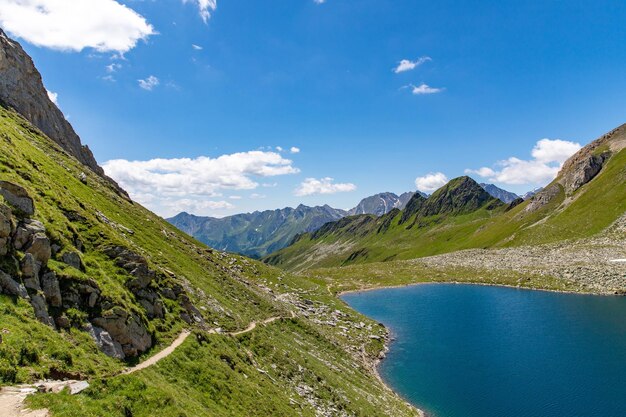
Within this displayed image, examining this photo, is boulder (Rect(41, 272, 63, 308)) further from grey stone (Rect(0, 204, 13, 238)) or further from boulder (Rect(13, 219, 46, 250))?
grey stone (Rect(0, 204, 13, 238))

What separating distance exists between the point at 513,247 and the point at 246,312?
163601mm

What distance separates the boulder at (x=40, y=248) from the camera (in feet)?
86.1

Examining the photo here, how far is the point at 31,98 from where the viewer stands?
9181 cm

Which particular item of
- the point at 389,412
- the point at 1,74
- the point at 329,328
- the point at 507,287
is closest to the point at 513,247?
the point at 507,287

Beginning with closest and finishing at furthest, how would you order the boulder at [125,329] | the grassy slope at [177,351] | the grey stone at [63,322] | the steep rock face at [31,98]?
the grassy slope at [177,351] < the grey stone at [63,322] < the boulder at [125,329] < the steep rock face at [31,98]

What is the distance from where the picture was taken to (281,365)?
4538cm

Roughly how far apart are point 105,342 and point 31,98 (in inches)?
3704

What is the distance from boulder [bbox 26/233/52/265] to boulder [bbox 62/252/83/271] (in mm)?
1736

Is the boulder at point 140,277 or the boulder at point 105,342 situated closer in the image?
the boulder at point 105,342

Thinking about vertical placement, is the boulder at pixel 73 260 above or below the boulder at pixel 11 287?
above

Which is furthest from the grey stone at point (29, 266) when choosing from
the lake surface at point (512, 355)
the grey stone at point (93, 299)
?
the lake surface at point (512, 355)

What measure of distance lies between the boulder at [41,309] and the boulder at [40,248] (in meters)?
3.29

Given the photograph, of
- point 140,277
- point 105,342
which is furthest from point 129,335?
point 140,277

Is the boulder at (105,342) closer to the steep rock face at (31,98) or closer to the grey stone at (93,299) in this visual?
the grey stone at (93,299)
